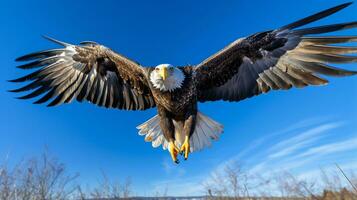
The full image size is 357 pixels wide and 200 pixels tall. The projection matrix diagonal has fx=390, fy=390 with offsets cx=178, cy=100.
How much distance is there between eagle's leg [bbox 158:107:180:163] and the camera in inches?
224

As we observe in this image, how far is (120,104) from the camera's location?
7078 millimetres

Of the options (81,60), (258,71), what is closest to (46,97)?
(81,60)

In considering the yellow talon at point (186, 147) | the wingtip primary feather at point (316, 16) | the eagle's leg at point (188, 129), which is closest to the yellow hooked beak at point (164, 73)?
the eagle's leg at point (188, 129)

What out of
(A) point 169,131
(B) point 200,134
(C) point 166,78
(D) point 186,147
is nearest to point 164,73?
(C) point 166,78

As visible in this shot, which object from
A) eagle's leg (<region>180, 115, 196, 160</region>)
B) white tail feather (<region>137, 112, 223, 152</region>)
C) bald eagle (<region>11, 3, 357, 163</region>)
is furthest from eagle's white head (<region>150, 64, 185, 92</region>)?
white tail feather (<region>137, 112, 223, 152</region>)

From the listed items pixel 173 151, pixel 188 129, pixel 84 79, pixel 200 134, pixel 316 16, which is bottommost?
pixel 173 151

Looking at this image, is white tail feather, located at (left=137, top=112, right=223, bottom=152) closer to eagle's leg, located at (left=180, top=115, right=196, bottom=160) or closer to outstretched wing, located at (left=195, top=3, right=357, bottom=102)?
outstretched wing, located at (left=195, top=3, right=357, bottom=102)

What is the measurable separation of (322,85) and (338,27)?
36.8 inches

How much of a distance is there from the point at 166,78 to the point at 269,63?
6.10 ft

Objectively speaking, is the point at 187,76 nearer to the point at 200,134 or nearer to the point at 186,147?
the point at 186,147

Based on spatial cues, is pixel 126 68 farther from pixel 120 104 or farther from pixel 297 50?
pixel 297 50

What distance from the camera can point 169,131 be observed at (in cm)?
587

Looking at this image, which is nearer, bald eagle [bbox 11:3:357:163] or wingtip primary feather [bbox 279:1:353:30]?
wingtip primary feather [bbox 279:1:353:30]

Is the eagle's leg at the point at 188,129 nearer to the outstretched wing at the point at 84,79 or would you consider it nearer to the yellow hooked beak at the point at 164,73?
the yellow hooked beak at the point at 164,73
